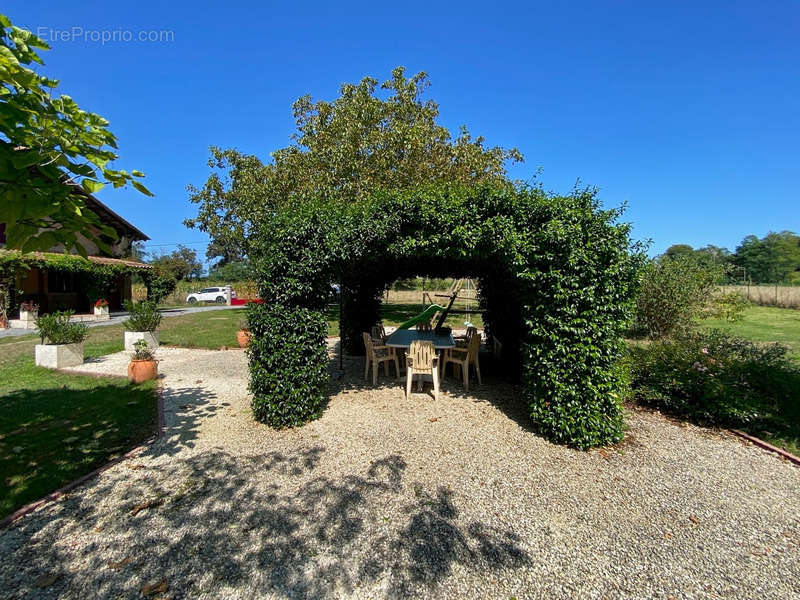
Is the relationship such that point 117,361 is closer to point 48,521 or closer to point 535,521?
point 48,521

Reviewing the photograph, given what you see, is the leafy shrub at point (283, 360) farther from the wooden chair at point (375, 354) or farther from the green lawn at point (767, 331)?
the green lawn at point (767, 331)

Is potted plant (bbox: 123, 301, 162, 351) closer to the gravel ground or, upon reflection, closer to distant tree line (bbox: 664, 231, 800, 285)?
the gravel ground

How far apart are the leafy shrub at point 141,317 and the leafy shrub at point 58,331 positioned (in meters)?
1.17

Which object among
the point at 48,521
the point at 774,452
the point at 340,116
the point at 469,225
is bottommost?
the point at 774,452

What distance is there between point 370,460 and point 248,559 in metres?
1.68

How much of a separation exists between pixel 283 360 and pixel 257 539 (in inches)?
93.3

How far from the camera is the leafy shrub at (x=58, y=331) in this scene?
26.5 ft

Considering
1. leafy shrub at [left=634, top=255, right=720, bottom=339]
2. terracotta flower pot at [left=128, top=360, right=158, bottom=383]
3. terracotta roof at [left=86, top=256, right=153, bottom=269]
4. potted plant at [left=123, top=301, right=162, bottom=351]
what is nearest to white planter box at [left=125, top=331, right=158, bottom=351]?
Answer: potted plant at [left=123, top=301, right=162, bottom=351]

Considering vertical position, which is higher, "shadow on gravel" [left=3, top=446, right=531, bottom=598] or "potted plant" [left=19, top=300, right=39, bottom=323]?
"potted plant" [left=19, top=300, right=39, bottom=323]

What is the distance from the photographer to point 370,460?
161 inches

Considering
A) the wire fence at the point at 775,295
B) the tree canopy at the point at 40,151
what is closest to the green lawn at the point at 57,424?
the tree canopy at the point at 40,151

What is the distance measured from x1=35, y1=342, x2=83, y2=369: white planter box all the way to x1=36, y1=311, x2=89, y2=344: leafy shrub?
12 cm

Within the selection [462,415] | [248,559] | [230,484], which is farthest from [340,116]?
[248,559]

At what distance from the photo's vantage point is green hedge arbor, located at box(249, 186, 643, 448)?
4223mm
